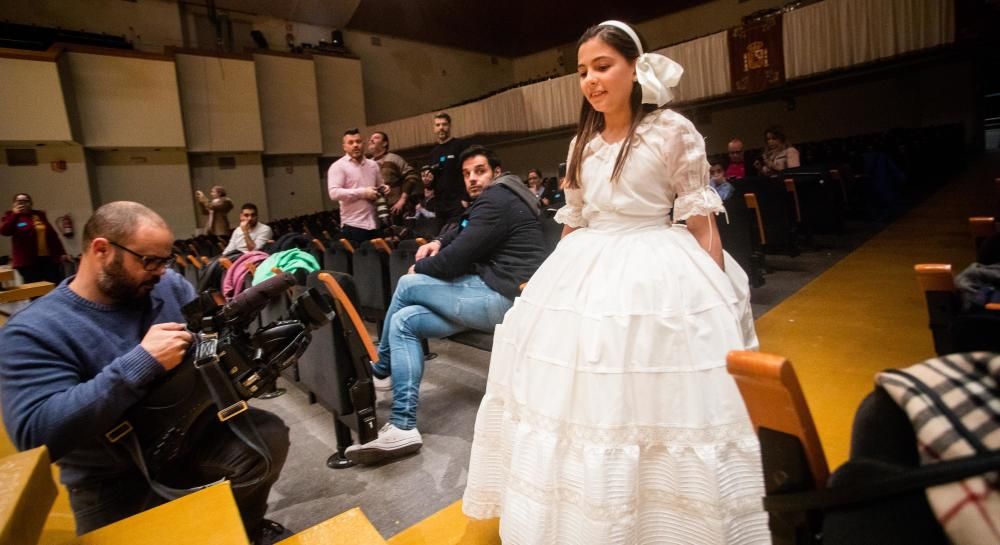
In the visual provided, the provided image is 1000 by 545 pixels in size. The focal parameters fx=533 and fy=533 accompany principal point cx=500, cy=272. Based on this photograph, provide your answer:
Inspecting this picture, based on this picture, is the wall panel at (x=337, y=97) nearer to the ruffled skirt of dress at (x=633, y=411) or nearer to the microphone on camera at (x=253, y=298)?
the microphone on camera at (x=253, y=298)

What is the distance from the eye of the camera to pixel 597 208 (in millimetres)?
1347

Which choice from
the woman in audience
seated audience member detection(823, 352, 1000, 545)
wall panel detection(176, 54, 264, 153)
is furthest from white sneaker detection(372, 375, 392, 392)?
wall panel detection(176, 54, 264, 153)

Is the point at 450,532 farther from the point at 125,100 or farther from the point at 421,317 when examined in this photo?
the point at 125,100

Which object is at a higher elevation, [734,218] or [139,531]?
[734,218]

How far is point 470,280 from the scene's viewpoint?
2188mm

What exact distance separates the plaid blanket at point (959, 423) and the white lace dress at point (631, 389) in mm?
609

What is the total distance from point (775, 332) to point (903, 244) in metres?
2.32

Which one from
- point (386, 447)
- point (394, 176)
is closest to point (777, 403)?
point (386, 447)

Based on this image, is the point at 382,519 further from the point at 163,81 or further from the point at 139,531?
the point at 163,81

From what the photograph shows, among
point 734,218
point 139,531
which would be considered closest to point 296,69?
point 734,218

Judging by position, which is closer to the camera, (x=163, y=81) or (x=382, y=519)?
(x=382, y=519)

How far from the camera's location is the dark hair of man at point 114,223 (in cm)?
127

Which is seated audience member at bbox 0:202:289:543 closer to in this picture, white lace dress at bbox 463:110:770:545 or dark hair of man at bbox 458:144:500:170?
white lace dress at bbox 463:110:770:545

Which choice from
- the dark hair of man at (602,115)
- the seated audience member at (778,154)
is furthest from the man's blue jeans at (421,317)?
the seated audience member at (778,154)
